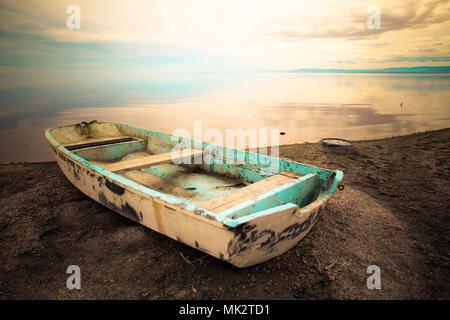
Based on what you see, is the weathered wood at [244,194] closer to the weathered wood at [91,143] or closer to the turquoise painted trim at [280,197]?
the turquoise painted trim at [280,197]

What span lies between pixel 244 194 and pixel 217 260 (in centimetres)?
82

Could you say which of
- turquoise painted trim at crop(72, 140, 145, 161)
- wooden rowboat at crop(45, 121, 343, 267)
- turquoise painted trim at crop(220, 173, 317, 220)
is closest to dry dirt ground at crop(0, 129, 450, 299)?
wooden rowboat at crop(45, 121, 343, 267)

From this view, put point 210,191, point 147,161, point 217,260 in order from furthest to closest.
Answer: point 147,161 < point 210,191 < point 217,260

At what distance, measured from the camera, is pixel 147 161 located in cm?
400

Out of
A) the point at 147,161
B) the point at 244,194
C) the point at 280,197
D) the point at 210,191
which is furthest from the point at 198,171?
the point at 280,197

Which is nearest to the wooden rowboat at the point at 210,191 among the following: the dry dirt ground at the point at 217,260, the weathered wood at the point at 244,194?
the weathered wood at the point at 244,194

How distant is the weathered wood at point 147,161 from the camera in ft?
12.3

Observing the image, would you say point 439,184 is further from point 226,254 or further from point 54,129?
point 54,129

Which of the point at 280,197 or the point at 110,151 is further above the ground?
the point at 110,151

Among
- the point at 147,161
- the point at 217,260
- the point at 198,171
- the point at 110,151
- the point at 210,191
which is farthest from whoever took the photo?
the point at 110,151

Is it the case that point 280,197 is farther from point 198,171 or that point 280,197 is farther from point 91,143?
point 91,143

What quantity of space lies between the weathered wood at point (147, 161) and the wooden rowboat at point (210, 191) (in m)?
0.02

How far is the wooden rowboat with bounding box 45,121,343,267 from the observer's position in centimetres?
223

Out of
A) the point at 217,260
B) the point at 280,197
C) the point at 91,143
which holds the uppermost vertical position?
the point at 91,143
